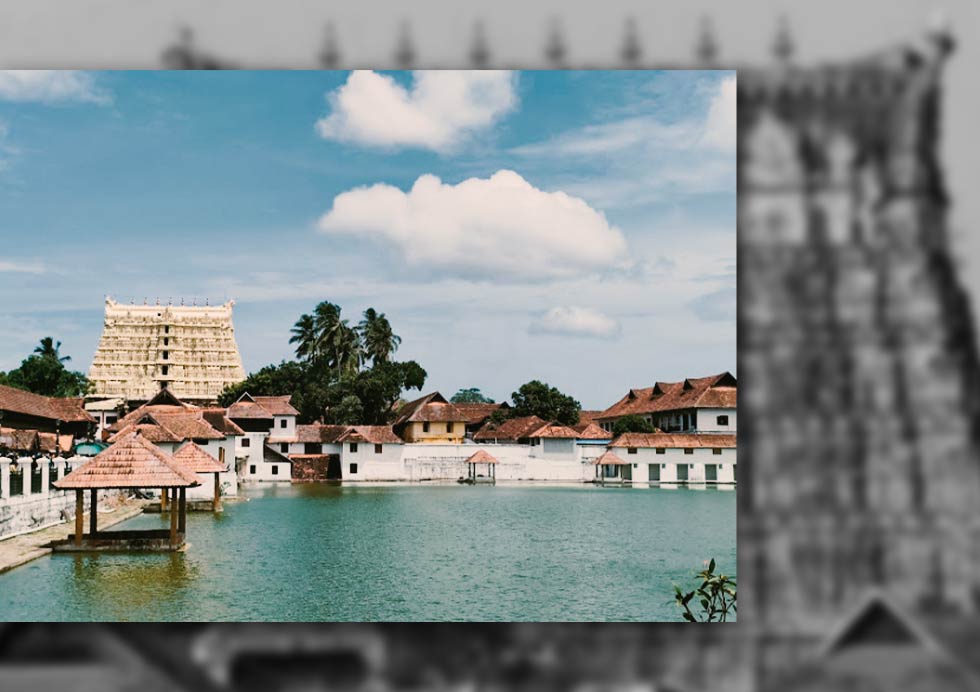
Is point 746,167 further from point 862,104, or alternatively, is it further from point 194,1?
point 194,1

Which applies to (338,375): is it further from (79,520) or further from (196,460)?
(79,520)

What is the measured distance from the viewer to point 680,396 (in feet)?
100

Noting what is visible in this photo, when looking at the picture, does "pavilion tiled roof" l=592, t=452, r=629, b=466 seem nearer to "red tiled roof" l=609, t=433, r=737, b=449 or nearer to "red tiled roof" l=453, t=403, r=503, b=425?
"red tiled roof" l=609, t=433, r=737, b=449

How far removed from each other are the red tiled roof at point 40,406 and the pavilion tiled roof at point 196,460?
12.6 ft

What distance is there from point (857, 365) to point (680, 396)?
98.0 ft

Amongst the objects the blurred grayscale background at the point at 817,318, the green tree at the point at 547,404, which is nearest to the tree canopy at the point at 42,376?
the green tree at the point at 547,404

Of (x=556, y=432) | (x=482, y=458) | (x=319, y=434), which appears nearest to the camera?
(x=482, y=458)

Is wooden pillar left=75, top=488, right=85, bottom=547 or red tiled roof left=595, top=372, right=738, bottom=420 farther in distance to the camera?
red tiled roof left=595, top=372, right=738, bottom=420

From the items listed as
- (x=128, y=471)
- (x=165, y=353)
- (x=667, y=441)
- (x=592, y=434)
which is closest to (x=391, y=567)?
(x=128, y=471)

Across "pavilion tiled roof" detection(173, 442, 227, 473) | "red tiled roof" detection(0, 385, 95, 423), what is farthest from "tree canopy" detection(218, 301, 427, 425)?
"pavilion tiled roof" detection(173, 442, 227, 473)

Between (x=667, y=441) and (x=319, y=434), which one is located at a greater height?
(x=319, y=434)

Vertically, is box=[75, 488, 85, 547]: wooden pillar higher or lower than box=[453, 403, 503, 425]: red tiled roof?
lower

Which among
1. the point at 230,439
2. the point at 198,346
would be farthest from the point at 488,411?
the point at 198,346

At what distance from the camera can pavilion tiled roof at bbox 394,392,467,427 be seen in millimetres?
31000
